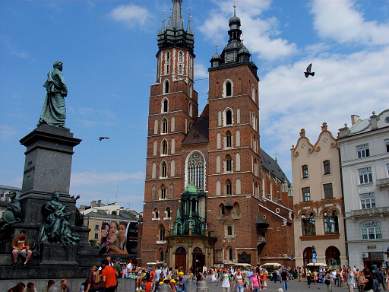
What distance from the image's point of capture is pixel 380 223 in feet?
108

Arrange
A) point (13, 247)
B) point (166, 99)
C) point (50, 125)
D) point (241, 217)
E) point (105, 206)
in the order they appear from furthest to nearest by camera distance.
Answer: point (105, 206)
point (166, 99)
point (241, 217)
point (50, 125)
point (13, 247)

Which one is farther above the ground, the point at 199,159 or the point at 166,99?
the point at 166,99

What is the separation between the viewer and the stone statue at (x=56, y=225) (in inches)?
529

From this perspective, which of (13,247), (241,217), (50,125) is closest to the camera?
(13,247)

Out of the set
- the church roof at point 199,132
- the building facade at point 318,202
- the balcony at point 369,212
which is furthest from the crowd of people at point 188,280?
the church roof at point 199,132

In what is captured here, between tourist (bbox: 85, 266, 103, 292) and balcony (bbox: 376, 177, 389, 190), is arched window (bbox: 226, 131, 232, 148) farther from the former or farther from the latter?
tourist (bbox: 85, 266, 103, 292)

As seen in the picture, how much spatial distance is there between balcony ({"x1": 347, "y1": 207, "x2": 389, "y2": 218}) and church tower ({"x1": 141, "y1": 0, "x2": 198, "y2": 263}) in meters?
20.3

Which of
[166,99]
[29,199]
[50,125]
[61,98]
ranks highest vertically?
[166,99]

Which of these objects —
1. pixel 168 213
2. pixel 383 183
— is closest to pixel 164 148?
pixel 168 213

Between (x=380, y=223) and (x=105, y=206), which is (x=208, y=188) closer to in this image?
(x=380, y=223)

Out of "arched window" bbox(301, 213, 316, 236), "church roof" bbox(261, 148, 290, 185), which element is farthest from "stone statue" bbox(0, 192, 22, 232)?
"church roof" bbox(261, 148, 290, 185)

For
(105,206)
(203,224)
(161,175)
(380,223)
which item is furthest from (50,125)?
(105,206)

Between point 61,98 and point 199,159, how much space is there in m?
34.5

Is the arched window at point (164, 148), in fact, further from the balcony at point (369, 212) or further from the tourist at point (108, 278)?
the tourist at point (108, 278)
